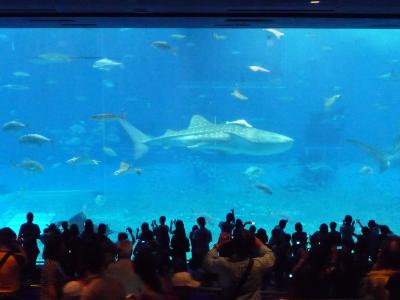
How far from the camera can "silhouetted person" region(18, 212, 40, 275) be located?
560 centimetres

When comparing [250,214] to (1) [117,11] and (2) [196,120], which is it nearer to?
(2) [196,120]

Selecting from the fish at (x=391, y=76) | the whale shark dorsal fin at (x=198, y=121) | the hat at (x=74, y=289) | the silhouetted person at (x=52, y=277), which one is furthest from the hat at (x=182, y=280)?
the whale shark dorsal fin at (x=198, y=121)

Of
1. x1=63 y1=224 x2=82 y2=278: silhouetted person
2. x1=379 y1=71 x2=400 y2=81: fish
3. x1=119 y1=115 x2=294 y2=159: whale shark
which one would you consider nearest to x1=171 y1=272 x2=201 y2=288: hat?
x1=63 y1=224 x2=82 y2=278: silhouetted person

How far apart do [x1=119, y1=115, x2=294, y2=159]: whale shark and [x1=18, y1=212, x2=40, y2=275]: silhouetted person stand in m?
12.7

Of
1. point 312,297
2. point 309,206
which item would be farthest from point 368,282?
point 309,206

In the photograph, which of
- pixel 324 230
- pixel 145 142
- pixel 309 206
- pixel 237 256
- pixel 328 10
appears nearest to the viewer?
pixel 237 256

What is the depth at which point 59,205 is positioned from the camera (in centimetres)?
3703

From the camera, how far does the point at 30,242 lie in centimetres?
579

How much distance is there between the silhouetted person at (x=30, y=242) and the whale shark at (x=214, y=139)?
1272 cm

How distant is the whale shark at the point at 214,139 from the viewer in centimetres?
2053

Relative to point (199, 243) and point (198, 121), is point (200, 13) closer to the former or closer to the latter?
point (199, 243)

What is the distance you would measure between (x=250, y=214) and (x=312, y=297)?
89.4 feet

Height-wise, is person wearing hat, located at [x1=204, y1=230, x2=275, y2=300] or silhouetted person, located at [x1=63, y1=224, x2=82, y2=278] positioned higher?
silhouetted person, located at [x1=63, y1=224, x2=82, y2=278]

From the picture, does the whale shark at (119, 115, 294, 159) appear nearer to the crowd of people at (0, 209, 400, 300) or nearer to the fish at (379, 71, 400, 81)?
the fish at (379, 71, 400, 81)
